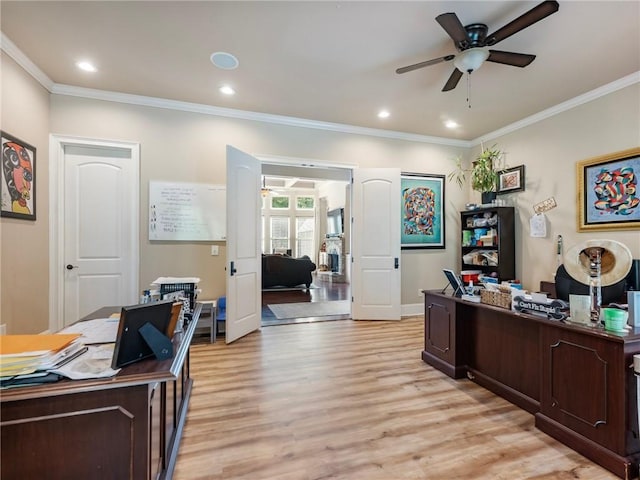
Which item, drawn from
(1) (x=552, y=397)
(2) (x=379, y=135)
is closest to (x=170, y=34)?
(2) (x=379, y=135)

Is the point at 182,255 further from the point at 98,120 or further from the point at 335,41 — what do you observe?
the point at 335,41

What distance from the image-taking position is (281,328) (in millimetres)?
4336

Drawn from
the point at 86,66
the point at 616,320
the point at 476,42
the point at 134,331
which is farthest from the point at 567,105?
the point at 86,66

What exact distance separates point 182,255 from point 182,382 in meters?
2.25

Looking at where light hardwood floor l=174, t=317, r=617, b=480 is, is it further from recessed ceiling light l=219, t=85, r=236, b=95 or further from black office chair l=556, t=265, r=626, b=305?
recessed ceiling light l=219, t=85, r=236, b=95

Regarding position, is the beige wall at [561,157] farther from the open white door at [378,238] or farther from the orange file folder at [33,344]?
the orange file folder at [33,344]

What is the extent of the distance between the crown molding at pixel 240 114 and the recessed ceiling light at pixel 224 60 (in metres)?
1.06

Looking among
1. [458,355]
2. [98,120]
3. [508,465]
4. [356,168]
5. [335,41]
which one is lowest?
[508,465]

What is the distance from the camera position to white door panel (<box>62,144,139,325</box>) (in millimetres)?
3676

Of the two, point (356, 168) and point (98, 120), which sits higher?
point (98, 120)

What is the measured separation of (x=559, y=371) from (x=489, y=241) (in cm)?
316

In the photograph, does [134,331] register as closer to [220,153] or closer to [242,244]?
[242,244]

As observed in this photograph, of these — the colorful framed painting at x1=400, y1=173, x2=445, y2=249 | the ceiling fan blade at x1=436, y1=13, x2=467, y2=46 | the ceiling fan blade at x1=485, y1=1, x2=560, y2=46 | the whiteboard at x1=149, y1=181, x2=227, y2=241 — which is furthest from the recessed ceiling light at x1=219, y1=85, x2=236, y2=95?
the colorful framed painting at x1=400, y1=173, x2=445, y2=249

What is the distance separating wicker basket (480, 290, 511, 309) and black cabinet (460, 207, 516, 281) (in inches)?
91.8
